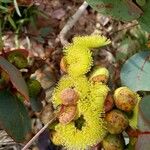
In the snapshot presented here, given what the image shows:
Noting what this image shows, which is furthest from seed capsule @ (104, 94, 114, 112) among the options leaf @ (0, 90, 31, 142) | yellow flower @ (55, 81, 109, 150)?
leaf @ (0, 90, 31, 142)

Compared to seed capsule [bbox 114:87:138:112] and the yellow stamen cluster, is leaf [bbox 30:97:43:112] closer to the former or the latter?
the yellow stamen cluster

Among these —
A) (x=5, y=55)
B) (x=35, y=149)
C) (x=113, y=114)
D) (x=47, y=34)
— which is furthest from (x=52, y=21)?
(x=113, y=114)

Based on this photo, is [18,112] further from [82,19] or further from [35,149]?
[82,19]

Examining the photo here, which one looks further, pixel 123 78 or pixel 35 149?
pixel 35 149

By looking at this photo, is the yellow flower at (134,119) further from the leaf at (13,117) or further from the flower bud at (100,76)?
the leaf at (13,117)

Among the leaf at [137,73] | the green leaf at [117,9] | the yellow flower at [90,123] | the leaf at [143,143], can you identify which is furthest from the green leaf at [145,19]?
the leaf at [143,143]

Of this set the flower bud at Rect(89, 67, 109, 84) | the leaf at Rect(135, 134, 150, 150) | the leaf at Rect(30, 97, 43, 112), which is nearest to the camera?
the leaf at Rect(135, 134, 150, 150)
